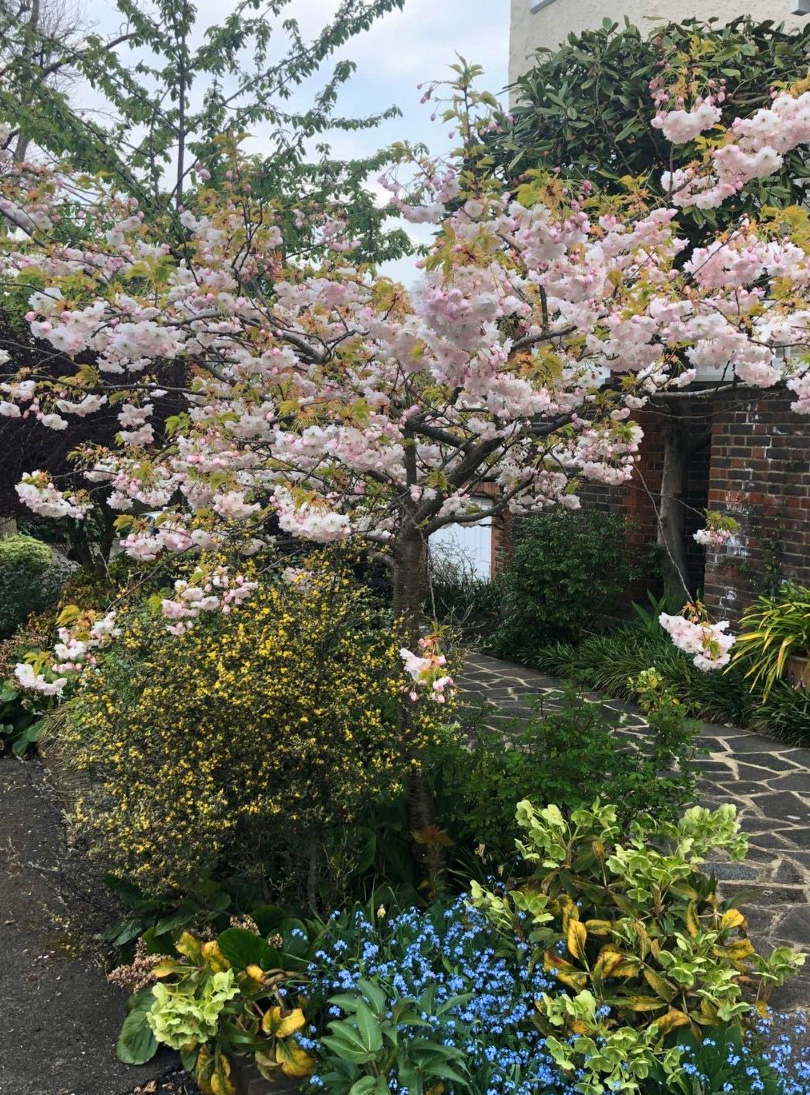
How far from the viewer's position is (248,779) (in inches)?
121

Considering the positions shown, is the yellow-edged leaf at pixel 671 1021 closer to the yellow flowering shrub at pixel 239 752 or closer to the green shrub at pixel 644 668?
the yellow flowering shrub at pixel 239 752

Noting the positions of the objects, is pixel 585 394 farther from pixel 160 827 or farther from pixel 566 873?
pixel 160 827

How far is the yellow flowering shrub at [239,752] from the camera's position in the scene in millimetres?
2988

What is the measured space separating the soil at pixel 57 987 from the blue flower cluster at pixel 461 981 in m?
0.69

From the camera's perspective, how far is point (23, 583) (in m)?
8.30

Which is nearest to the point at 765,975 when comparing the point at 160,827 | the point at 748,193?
the point at 160,827

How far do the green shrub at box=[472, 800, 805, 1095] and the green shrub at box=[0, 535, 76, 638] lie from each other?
6323mm

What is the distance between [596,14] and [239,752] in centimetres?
890

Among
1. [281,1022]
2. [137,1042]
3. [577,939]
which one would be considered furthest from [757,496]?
[137,1042]

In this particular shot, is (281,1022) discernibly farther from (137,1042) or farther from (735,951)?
(735,951)

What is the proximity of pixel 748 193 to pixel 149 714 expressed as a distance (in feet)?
18.8

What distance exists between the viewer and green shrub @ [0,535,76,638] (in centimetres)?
820

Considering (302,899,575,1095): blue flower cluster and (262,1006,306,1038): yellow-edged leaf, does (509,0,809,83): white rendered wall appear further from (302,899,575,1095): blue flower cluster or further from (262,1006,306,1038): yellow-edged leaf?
(262,1006,306,1038): yellow-edged leaf

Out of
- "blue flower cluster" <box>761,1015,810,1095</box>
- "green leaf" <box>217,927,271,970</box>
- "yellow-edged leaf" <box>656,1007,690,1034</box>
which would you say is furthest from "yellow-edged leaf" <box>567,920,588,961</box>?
"green leaf" <box>217,927,271,970</box>
